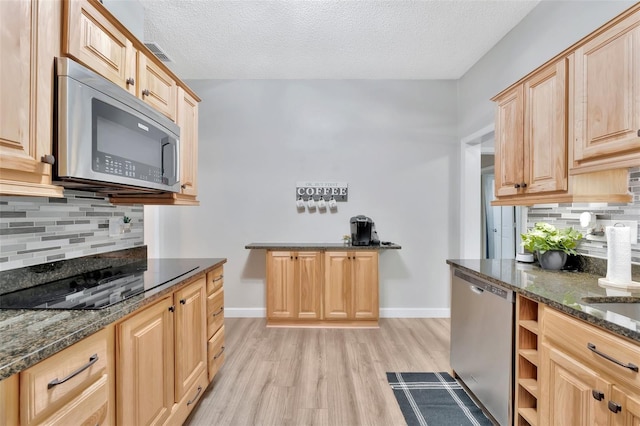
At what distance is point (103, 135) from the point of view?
4.13ft

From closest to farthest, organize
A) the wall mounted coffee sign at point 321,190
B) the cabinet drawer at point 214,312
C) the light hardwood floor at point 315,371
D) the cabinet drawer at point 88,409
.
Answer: the cabinet drawer at point 88,409 → the light hardwood floor at point 315,371 → the cabinet drawer at point 214,312 → the wall mounted coffee sign at point 321,190

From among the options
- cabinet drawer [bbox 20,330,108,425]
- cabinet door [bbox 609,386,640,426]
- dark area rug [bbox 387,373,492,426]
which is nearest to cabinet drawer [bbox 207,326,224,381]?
cabinet drawer [bbox 20,330,108,425]

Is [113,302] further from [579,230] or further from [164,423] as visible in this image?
[579,230]

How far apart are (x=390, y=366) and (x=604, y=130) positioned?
82.0 inches

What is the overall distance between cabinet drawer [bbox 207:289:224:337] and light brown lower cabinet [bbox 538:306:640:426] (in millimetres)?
1849

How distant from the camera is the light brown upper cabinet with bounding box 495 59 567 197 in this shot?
64.6 inches

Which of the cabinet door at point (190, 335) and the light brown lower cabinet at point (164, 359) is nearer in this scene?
the light brown lower cabinet at point (164, 359)

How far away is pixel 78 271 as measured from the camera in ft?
5.40

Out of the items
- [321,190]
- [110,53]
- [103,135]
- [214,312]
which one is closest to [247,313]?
[214,312]

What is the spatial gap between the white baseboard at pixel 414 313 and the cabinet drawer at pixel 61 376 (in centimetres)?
306

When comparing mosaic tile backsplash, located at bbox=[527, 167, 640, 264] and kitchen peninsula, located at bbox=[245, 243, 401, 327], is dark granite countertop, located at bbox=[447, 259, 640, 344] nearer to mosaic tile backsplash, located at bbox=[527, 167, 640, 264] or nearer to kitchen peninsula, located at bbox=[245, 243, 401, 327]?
mosaic tile backsplash, located at bbox=[527, 167, 640, 264]

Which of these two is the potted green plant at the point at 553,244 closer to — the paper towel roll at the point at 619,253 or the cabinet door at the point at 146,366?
the paper towel roll at the point at 619,253

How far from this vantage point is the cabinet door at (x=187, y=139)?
6.72 ft

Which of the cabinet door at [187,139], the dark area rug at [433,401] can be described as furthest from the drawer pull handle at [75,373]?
the dark area rug at [433,401]
